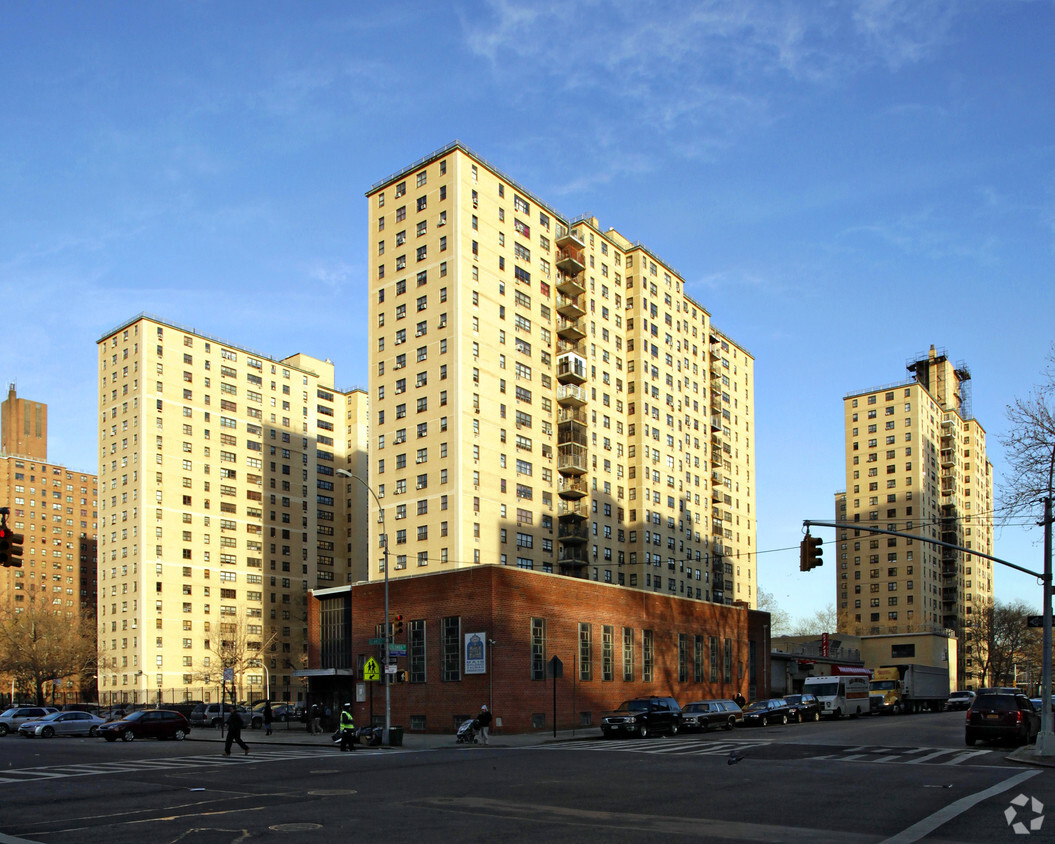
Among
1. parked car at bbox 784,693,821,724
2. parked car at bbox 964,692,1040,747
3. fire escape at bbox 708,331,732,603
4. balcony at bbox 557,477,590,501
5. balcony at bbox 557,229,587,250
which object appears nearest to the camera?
parked car at bbox 964,692,1040,747

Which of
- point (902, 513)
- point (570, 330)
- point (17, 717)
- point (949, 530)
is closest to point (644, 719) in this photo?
point (17, 717)

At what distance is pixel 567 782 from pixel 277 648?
364 ft

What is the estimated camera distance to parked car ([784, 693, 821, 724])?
57.6m

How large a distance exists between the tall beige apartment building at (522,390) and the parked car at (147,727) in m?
18.4

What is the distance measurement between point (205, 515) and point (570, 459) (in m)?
58.4

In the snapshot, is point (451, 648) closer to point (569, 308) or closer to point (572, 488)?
point (572, 488)

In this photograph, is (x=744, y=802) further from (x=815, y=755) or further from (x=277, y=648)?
(x=277, y=648)

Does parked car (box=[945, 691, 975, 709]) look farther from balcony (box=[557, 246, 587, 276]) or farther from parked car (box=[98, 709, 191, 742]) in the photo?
parked car (box=[98, 709, 191, 742])

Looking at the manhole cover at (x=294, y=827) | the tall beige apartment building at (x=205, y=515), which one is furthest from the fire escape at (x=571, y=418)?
the manhole cover at (x=294, y=827)

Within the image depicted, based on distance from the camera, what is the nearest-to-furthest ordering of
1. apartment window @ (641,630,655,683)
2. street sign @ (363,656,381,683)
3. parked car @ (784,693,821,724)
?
street sign @ (363,656,381,683) → parked car @ (784,693,821,724) → apartment window @ (641,630,655,683)

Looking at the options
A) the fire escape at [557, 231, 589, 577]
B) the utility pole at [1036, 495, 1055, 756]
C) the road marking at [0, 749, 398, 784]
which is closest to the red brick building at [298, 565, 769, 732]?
the road marking at [0, 749, 398, 784]

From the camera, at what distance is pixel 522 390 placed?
80.2m

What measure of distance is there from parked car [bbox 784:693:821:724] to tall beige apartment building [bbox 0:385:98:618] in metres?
155

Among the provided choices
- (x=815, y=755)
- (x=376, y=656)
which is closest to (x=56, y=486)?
(x=376, y=656)
